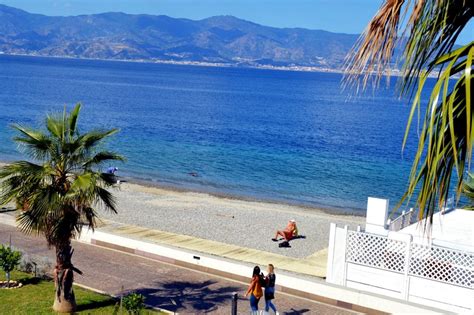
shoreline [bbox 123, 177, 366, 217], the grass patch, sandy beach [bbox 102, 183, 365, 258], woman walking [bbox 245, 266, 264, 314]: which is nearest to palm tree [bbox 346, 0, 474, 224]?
woman walking [bbox 245, 266, 264, 314]

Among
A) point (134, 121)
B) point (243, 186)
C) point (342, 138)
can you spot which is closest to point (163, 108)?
point (134, 121)

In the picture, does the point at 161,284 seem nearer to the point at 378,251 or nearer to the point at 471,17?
the point at 378,251

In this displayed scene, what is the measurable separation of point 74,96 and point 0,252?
93.3 metres

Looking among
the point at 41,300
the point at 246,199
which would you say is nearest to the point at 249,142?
the point at 246,199

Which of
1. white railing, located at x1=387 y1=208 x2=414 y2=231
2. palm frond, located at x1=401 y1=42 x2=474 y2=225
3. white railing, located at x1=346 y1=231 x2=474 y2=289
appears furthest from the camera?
white railing, located at x1=387 y1=208 x2=414 y2=231

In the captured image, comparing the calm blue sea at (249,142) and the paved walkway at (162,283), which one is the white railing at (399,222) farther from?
the paved walkway at (162,283)

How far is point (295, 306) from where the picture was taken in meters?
12.8

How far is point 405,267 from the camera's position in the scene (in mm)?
12727

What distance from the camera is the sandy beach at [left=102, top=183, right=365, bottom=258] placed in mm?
19312

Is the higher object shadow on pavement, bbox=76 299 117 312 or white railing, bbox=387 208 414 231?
white railing, bbox=387 208 414 231

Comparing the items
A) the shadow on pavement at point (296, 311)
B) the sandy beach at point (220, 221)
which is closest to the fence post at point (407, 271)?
the shadow on pavement at point (296, 311)

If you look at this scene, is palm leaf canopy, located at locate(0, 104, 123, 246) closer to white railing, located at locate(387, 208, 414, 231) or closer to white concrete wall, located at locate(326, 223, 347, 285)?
white concrete wall, located at locate(326, 223, 347, 285)

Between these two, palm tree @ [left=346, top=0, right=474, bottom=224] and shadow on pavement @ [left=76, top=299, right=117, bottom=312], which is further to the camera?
shadow on pavement @ [left=76, top=299, right=117, bottom=312]

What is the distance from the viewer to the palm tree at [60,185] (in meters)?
10.8
